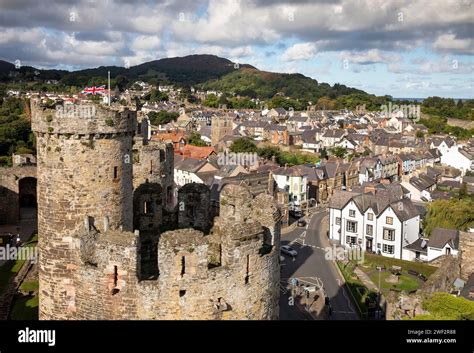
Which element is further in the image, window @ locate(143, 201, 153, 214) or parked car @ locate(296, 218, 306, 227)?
parked car @ locate(296, 218, 306, 227)

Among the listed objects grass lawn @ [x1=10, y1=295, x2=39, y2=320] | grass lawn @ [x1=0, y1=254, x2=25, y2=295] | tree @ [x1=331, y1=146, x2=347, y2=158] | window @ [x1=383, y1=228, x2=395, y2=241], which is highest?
tree @ [x1=331, y1=146, x2=347, y2=158]

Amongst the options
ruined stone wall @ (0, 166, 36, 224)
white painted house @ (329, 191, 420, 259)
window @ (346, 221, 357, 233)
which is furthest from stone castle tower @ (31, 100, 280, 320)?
window @ (346, 221, 357, 233)

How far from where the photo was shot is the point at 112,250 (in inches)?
485

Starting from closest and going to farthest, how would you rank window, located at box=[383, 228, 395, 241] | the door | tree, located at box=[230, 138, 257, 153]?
1. window, located at box=[383, 228, 395, 241]
2. the door
3. tree, located at box=[230, 138, 257, 153]

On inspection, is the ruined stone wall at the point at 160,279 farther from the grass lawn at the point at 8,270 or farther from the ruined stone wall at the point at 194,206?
the grass lawn at the point at 8,270

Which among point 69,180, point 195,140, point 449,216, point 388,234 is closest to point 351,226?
point 388,234

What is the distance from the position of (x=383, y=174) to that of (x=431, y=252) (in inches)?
1712

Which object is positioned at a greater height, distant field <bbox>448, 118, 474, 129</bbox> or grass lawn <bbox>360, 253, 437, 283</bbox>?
distant field <bbox>448, 118, 474, 129</bbox>

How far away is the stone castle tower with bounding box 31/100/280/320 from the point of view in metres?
12.4

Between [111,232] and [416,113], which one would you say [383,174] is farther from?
[416,113]

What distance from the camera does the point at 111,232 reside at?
12.6 metres

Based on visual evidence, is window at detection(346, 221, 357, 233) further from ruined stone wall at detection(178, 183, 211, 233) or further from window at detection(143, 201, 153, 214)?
window at detection(143, 201, 153, 214)

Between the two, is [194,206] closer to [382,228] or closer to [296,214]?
[382,228]
